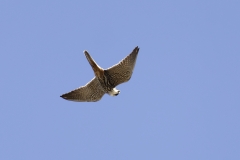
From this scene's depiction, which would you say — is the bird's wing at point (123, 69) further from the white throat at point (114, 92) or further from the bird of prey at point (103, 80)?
the white throat at point (114, 92)

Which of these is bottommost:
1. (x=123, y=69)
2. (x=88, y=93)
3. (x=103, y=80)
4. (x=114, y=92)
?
(x=114, y=92)

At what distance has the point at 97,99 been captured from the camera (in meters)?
28.1

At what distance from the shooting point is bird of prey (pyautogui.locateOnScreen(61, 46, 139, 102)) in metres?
25.7

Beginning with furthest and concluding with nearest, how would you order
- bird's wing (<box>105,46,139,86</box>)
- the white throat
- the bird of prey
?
the white throat < the bird of prey < bird's wing (<box>105,46,139,86</box>)

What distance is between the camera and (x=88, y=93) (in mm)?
27797

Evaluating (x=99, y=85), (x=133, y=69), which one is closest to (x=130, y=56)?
(x=133, y=69)

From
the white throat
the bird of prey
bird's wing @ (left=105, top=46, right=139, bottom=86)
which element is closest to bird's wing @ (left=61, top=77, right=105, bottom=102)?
the bird of prey

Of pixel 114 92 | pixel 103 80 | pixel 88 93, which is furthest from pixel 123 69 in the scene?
pixel 88 93

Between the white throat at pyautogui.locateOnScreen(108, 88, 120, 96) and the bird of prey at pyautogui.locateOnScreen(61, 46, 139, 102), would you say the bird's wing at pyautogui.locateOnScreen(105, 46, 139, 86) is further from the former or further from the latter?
the white throat at pyautogui.locateOnScreen(108, 88, 120, 96)

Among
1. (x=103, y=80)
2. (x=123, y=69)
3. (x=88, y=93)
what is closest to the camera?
(x=123, y=69)

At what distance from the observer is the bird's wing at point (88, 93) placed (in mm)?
27406

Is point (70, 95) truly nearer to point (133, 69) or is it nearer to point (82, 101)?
point (82, 101)

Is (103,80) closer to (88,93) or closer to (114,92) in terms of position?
(114,92)

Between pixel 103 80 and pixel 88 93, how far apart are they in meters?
1.52
